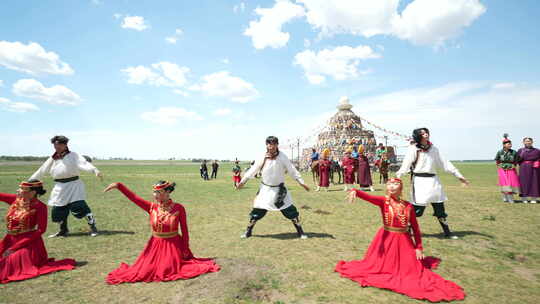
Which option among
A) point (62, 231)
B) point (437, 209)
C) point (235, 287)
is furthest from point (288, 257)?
point (62, 231)

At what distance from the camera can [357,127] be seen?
34.9m

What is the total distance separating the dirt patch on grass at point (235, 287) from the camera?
10.8 ft

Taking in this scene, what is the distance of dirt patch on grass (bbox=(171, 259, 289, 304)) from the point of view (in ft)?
10.8

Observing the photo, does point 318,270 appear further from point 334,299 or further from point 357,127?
point 357,127

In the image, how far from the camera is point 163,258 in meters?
3.97

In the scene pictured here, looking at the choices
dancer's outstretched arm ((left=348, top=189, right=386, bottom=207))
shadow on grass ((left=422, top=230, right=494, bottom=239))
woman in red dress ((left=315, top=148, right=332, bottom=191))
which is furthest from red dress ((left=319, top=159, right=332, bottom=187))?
dancer's outstretched arm ((left=348, top=189, right=386, bottom=207))

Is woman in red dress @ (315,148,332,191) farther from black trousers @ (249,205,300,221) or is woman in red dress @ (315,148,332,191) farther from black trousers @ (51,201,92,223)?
black trousers @ (51,201,92,223)

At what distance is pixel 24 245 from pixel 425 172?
7158mm

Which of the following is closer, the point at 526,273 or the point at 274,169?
the point at 526,273

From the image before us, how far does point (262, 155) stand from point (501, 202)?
9631 mm

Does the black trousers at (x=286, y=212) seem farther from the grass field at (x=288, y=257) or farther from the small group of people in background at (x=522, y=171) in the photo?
the small group of people in background at (x=522, y=171)

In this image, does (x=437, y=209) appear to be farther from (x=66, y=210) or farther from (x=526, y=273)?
(x=66, y=210)

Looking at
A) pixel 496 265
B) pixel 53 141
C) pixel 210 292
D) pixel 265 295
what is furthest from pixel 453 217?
pixel 53 141

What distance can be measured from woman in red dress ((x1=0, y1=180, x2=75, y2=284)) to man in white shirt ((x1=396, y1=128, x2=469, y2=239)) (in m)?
6.45
